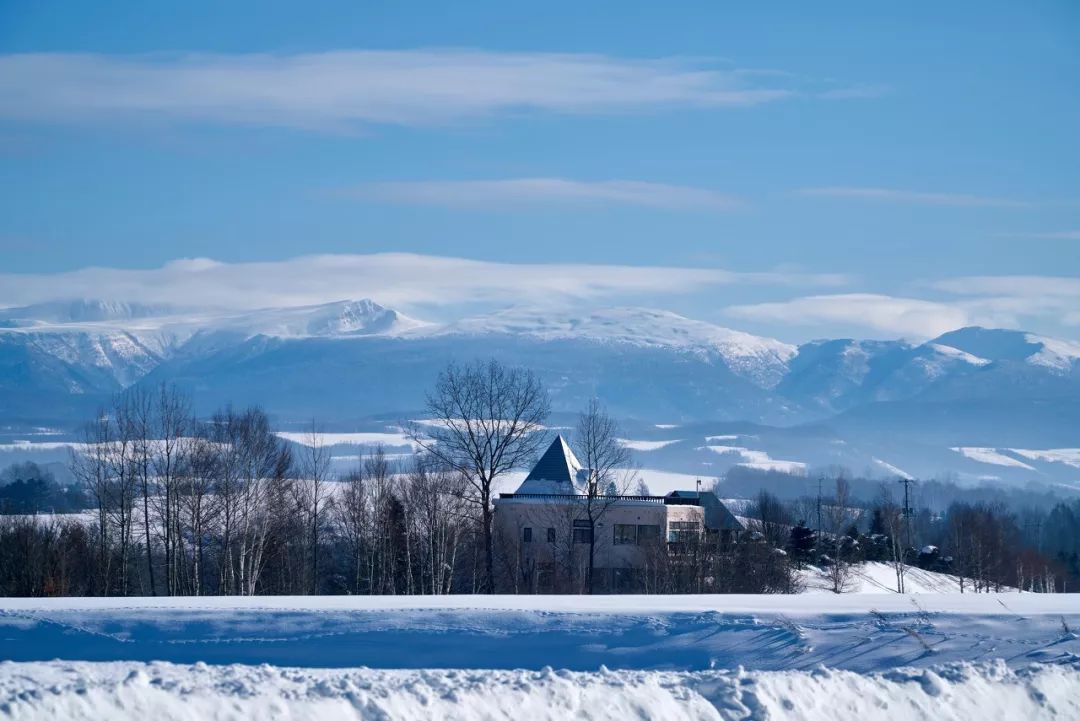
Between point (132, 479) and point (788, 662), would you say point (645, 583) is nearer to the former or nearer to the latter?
point (132, 479)

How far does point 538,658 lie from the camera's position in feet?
52.5

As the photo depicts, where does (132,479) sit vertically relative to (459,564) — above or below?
above

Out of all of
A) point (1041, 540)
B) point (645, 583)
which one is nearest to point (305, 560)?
point (645, 583)

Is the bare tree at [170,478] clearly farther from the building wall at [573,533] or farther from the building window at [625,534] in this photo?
the building window at [625,534]

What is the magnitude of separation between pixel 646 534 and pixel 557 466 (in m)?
6.57

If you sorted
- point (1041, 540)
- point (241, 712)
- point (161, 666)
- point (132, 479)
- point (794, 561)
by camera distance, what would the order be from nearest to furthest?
point (241, 712) < point (161, 666) < point (132, 479) < point (794, 561) < point (1041, 540)

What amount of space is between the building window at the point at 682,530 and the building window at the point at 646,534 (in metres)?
0.55

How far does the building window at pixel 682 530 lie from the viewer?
46.8 meters

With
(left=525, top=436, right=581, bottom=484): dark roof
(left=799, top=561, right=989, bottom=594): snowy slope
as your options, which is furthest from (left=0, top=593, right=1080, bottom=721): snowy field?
(left=799, top=561, right=989, bottom=594): snowy slope

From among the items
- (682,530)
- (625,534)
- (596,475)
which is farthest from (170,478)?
(682,530)

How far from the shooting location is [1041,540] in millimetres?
116062

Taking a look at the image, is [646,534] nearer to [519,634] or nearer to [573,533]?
[573,533]

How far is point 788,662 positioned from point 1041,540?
4299 inches

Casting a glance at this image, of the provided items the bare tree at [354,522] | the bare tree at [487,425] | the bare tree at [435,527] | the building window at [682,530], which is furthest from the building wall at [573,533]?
the bare tree at [354,522]
